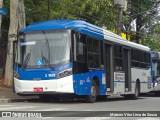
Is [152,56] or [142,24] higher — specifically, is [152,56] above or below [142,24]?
below

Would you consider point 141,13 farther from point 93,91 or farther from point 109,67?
point 93,91

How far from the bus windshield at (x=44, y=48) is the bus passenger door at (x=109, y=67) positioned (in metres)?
3.80

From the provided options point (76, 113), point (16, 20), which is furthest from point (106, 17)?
point (76, 113)

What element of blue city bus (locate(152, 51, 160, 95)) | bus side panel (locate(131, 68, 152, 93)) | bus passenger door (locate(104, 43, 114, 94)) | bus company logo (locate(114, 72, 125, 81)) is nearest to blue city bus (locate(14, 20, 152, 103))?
bus passenger door (locate(104, 43, 114, 94))

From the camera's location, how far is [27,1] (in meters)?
33.8

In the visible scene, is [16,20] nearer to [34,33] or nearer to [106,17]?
[34,33]

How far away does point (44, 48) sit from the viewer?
1908 centimetres

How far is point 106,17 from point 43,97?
1789 cm

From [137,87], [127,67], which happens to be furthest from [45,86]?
[137,87]

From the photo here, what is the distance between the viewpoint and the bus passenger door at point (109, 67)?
22.4 metres

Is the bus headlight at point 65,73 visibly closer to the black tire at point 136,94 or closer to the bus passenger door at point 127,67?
the bus passenger door at point 127,67

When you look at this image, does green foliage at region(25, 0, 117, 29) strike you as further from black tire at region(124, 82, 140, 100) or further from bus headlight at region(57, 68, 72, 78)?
bus headlight at region(57, 68, 72, 78)

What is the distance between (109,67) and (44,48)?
4.80 m

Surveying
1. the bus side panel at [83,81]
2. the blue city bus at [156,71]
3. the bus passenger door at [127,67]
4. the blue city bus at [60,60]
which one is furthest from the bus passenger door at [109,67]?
the blue city bus at [156,71]
